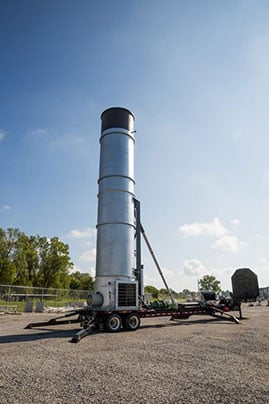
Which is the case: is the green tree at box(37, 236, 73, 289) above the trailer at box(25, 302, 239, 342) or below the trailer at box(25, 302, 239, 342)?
above

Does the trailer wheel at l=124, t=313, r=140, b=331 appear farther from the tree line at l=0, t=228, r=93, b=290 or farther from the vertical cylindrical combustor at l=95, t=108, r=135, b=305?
the tree line at l=0, t=228, r=93, b=290

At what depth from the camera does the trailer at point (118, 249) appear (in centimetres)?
1384

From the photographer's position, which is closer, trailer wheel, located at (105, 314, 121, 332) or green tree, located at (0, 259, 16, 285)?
trailer wheel, located at (105, 314, 121, 332)

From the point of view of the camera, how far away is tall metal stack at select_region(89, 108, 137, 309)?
563 inches

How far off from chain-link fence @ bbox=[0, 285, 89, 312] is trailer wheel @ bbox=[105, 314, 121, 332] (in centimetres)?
1765

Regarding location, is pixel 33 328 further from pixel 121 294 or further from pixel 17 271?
pixel 17 271

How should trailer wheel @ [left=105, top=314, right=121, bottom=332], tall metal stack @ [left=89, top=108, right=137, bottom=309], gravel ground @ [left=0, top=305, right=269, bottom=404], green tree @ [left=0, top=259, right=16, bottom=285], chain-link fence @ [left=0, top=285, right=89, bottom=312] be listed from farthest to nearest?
green tree @ [left=0, top=259, right=16, bottom=285]
chain-link fence @ [left=0, top=285, right=89, bottom=312]
tall metal stack @ [left=89, top=108, right=137, bottom=309]
trailer wheel @ [left=105, top=314, right=121, bottom=332]
gravel ground @ [left=0, top=305, right=269, bottom=404]

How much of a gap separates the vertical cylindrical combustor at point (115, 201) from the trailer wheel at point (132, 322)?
1.69 metres

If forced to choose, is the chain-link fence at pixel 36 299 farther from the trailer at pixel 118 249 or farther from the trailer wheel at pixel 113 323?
the trailer wheel at pixel 113 323

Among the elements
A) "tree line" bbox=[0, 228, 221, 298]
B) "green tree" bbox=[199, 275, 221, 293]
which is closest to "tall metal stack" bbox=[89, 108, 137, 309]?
"tree line" bbox=[0, 228, 221, 298]

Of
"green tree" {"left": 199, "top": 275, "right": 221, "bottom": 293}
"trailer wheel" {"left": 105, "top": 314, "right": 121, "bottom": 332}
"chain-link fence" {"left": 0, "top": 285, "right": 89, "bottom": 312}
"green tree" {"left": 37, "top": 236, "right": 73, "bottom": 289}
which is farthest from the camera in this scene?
"green tree" {"left": 199, "top": 275, "right": 221, "bottom": 293}

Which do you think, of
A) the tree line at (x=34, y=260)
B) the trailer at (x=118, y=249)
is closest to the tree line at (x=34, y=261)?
the tree line at (x=34, y=260)

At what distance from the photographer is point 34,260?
5566 centimetres

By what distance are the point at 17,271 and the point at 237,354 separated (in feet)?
170
